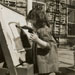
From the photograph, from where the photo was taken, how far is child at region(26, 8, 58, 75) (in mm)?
1978

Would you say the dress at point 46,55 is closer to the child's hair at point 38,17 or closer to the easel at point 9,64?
the child's hair at point 38,17

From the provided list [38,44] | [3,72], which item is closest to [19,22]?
[38,44]

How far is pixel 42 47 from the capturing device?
77.7 inches

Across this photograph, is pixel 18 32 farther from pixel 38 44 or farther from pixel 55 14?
pixel 55 14

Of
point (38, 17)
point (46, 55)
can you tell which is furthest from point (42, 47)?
point (38, 17)

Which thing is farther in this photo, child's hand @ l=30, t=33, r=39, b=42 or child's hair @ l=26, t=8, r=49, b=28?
child's hair @ l=26, t=8, r=49, b=28

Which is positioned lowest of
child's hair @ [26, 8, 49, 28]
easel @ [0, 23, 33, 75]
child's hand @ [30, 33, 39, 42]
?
easel @ [0, 23, 33, 75]

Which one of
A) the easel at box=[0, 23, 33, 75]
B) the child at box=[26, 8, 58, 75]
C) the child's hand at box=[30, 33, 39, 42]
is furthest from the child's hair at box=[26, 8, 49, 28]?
the easel at box=[0, 23, 33, 75]

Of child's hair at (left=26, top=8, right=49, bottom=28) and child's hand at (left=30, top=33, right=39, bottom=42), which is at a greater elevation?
child's hair at (left=26, top=8, right=49, bottom=28)

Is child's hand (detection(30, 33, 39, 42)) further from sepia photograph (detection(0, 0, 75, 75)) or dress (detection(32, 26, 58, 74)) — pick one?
dress (detection(32, 26, 58, 74))

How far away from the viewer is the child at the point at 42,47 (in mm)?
1978

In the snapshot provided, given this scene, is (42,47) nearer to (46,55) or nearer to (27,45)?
(46,55)

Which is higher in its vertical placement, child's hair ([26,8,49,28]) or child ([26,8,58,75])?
child's hair ([26,8,49,28])

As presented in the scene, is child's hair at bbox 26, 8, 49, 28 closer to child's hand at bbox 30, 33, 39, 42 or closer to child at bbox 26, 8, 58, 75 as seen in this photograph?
child at bbox 26, 8, 58, 75
